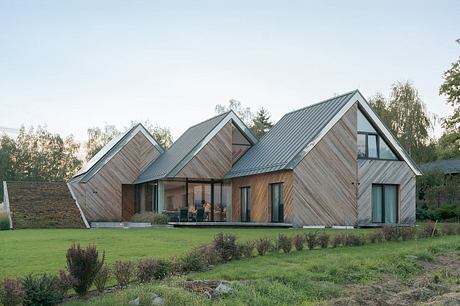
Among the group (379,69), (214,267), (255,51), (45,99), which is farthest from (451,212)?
(214,267)

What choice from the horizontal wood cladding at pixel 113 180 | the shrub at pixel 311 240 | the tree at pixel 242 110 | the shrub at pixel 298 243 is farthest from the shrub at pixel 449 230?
the tree at pixel 242 110

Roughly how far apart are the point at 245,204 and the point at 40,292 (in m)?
20.2

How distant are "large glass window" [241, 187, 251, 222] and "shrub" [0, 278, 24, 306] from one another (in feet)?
65.8

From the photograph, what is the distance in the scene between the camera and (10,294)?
26.8 feet

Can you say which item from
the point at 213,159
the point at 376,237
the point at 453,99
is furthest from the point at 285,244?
the point at 453,99

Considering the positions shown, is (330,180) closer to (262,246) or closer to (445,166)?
(262,246)

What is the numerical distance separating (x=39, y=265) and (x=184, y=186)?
704 inches

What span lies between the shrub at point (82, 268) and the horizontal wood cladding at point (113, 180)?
23439 mm

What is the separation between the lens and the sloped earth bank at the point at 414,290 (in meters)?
9.11

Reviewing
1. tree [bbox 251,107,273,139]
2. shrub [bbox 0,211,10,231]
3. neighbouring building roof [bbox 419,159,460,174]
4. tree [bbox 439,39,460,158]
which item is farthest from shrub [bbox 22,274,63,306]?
tree [bbox 251,107,273,139]

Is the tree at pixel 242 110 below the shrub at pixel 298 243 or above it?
above

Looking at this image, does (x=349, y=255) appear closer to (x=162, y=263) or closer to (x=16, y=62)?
(x=162, y=263)

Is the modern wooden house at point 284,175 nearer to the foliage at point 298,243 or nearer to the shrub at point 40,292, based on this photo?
the foliage at point 298,243

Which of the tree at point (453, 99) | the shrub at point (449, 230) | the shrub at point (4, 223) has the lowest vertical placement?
the shrub at point (4, 223)
